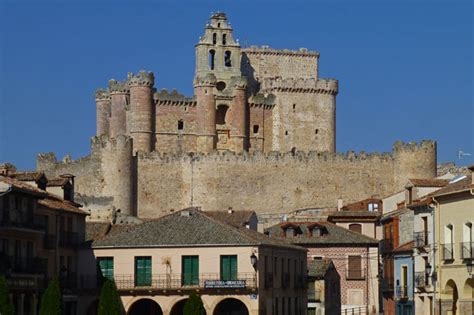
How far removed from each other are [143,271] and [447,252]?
13.9 m

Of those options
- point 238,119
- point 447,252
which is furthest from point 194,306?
point 238,119

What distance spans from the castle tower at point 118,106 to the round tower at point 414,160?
868 inches

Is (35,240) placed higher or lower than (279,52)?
lower

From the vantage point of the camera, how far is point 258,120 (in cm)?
12469

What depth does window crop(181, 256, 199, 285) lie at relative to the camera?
6625cm

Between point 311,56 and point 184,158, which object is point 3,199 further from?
point 311,56

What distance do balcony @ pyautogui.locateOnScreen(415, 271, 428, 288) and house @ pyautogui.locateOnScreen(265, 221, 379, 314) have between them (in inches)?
600

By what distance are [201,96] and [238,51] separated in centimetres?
945

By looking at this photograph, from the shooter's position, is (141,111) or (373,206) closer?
(373,206)

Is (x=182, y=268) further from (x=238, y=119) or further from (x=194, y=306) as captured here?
(x=238, y=119)

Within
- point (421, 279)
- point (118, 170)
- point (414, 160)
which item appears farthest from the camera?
point (414, 160)

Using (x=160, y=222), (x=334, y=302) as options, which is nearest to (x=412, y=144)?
(x=334, y=302)

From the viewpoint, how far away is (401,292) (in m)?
70.2

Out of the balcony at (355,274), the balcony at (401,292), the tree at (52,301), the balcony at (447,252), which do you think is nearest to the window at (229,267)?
the balcony at (401,292)
